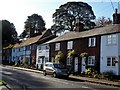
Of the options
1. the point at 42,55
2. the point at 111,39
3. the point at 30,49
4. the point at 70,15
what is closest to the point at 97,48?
the point at 111,39

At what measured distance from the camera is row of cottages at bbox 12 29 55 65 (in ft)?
213

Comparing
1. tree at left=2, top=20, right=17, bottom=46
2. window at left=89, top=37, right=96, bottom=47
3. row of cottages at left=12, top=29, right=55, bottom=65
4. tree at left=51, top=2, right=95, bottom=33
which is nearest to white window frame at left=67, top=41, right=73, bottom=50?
window at left=89, top=37, right=96, bottom=47

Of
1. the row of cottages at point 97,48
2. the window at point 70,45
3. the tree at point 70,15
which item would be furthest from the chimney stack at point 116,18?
the tree at point 70,15

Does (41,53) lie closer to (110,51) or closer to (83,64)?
(83,64)

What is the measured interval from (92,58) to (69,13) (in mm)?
46717

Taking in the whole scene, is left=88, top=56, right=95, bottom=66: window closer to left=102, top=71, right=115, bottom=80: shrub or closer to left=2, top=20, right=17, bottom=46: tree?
left=102, top=71, right=115, bottom=80: shrub

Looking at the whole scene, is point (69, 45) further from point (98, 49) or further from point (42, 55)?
point (42, 55)

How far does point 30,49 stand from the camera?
68.2 meters

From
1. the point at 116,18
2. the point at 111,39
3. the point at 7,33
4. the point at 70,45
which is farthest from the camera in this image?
the point at 7,33

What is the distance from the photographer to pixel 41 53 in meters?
59.9

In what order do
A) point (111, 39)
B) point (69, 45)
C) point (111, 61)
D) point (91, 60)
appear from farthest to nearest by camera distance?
1. point (69, 45)
2. point (91, 60)
3. point (111, 39)
4. point (111, 61)

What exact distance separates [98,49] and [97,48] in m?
0.27

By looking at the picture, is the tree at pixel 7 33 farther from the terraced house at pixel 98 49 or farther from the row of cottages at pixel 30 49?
the terraced house at pixel 98 49

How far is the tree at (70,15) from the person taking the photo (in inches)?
3255
